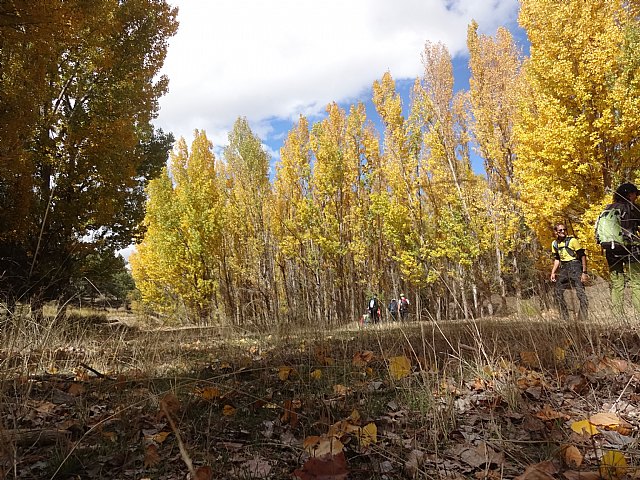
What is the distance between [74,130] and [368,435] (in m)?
8.81

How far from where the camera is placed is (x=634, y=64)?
7.50 meters

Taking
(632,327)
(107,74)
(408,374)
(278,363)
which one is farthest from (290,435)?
(107,74)

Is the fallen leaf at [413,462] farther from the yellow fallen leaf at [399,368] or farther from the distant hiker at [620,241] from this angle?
the distant hiker at [620,241]

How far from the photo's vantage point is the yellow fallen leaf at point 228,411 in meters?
1.71

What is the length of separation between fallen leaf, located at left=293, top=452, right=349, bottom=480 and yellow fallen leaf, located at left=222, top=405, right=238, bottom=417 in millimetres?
812

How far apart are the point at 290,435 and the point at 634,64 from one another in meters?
10.2

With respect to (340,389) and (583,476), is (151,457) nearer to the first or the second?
(340,389)

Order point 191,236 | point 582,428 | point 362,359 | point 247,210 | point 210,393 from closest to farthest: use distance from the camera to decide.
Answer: point 582,428 → point 210,393 → point 362,359 → point 191,236 → point 247,210

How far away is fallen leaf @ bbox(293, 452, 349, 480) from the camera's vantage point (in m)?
0.98

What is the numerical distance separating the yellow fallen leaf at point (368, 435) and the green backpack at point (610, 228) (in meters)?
3.96

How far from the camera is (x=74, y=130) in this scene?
24.7 feet

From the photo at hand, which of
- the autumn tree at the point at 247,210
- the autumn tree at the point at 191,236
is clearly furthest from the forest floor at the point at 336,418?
the autumn tree at the point at 247,210

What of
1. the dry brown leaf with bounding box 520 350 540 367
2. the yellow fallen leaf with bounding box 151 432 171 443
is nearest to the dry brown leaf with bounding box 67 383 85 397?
the yellow fallen leaf with bounding box 151 432 171 443

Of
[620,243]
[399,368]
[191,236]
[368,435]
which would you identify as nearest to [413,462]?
[368,435]
